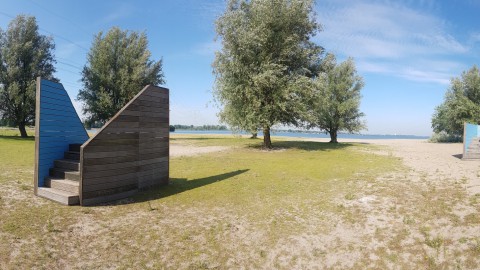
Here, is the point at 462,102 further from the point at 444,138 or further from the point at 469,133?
the point at 469,133

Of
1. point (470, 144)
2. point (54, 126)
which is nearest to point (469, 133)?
point (470, 144)

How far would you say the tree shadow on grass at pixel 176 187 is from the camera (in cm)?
890

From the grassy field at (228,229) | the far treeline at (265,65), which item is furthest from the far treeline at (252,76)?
the grassy field at (228,229)

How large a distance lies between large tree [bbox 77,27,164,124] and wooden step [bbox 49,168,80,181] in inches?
1153

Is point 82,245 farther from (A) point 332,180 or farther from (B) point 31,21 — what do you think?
(B) point 31,21

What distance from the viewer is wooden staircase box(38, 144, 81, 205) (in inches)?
305

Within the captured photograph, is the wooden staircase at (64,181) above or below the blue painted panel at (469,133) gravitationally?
below

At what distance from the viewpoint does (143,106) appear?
9.47m

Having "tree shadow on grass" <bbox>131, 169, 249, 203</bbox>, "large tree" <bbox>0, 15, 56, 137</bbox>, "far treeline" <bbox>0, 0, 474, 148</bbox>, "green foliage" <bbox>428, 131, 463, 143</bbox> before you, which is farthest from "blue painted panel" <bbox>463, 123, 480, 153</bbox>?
"large tree" <bbox>0, 15, 56, 137</bbox>

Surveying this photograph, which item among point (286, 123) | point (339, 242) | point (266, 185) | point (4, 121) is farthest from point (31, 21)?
point (339, 242)

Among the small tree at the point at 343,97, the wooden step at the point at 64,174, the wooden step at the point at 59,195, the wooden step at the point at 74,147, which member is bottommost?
the wooden step at the point at 59,195

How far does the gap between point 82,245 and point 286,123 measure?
22.2 m

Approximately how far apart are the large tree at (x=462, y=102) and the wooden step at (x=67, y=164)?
158 feet

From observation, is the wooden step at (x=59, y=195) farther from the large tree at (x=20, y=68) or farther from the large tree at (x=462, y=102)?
the large tree at (x=462, y=102)
